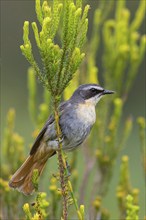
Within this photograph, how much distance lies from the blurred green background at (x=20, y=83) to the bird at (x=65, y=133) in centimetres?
520

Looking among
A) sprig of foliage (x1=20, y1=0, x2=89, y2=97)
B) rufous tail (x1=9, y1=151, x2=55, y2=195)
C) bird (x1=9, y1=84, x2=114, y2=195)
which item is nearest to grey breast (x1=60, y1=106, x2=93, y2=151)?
bird (x1=9, y1=84, x2=114, y2=195)

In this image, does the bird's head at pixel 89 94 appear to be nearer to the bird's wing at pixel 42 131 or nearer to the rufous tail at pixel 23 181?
the bird's wing at pixel 42 131

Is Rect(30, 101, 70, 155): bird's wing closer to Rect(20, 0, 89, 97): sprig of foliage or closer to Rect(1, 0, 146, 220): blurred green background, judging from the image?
Rect(20, 0, 89, 97): sprig of foliage

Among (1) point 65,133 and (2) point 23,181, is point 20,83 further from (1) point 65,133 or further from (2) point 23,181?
(2) point 23,181

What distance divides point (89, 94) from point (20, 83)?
8.33 m

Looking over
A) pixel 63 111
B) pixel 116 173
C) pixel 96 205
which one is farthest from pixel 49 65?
pixel 116 173

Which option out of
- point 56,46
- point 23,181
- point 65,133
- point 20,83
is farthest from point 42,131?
point 20,83

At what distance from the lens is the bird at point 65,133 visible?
5.02 m

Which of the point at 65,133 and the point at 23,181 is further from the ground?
the point at 65,133

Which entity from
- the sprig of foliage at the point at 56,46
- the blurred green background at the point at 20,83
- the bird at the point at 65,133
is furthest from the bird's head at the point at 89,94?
the blurred green background at the point at 20,83

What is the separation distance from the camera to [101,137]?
6.31m

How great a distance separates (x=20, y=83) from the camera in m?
13.7

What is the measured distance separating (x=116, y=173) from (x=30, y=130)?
1.31m

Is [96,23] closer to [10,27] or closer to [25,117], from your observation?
[25,117]
